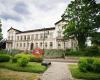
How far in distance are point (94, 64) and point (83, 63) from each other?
1.60 metres

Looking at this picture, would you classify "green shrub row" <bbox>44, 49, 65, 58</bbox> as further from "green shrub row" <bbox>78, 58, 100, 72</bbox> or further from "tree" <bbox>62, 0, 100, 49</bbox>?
"green shrub row" <bbox>78, 58, 100, 72</bbox>

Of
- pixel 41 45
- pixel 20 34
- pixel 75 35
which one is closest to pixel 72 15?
pixel 75 35

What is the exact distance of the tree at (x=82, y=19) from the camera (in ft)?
172

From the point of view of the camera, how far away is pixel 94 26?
52656 millimetres

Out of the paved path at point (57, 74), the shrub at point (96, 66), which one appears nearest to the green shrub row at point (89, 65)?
the shrub at point (96, 66)

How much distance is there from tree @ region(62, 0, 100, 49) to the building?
539 inches

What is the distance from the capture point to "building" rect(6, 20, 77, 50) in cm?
7175

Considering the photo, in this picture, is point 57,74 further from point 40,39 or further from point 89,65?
point 40,39

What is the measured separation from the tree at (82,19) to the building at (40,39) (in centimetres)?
1368

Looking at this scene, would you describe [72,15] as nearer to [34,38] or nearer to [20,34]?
[34,38]

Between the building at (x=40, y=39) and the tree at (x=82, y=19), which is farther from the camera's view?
the building at (x=40, y=39)

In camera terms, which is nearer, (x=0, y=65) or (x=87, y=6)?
(x=0, y=65)

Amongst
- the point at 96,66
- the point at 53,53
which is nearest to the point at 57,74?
the point at 96,66

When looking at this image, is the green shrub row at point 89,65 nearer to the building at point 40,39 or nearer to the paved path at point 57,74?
the paved path at point 57,74
